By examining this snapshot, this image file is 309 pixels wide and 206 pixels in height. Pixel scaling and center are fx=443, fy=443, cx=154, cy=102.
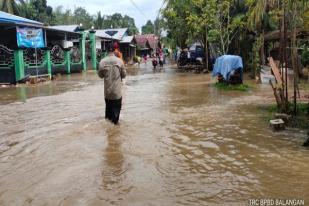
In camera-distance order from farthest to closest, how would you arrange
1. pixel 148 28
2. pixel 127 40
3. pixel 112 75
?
pixel 148 28
pixel 127 40
pixel 112 75

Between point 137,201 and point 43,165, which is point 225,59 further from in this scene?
point 137,201

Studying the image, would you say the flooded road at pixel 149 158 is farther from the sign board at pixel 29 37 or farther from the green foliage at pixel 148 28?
the green foliage at pixel 148 28

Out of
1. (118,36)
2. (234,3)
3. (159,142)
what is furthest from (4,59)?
(118,36)

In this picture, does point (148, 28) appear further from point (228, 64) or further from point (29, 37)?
point (228, 64)

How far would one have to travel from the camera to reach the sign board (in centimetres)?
2325

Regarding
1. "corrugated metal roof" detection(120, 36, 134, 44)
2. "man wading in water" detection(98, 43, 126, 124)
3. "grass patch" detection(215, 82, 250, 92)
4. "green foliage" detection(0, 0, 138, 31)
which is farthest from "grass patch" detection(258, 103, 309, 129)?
"corrugated metal roof" detection(120, 36, 134, 44)

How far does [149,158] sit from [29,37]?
1885 cm

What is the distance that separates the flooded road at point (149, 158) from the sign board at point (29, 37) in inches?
462

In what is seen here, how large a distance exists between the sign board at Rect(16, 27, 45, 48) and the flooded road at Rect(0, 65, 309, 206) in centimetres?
Result: 1173

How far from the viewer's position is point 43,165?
6660 millimetres

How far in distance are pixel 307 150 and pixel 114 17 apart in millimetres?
85318

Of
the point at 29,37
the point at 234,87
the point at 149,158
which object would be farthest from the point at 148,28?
the point at 149,158

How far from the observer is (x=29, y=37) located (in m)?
24.0

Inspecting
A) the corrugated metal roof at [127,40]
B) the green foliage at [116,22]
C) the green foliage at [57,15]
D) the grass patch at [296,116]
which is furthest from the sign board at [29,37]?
the green foliage at [116,22]
